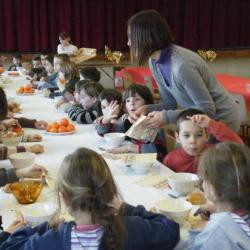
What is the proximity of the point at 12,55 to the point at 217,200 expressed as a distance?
8.20m

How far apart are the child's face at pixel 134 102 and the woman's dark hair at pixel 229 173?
5.81 ft

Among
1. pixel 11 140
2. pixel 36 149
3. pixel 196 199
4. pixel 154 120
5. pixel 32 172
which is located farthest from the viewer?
pixel 11 140

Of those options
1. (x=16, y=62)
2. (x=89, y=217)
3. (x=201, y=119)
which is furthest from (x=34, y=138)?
(x=16, y=62)

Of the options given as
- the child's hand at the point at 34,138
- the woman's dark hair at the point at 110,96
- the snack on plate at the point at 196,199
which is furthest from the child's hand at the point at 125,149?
the snack on plate at the point at 196,199

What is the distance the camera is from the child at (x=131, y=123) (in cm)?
270

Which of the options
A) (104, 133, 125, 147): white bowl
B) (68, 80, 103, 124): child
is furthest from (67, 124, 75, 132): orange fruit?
(104, 133, 125, 147): white bowl

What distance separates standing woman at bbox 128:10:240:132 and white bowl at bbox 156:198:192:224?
829 mm

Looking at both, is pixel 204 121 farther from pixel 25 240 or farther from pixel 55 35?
pixel 55 35

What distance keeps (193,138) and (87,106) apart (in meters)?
1.49

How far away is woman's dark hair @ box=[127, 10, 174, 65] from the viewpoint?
246 centimetres

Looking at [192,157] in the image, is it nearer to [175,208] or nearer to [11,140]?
[175,208]

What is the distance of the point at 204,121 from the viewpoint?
7.43 ft

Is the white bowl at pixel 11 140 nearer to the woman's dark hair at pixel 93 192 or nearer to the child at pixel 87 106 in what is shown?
the child at pixel 87 106

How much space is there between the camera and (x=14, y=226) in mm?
1541
